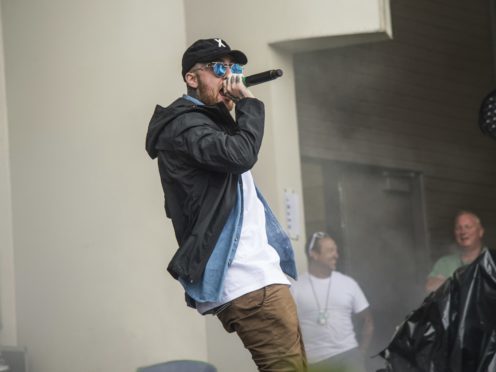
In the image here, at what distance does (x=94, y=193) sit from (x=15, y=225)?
77 cm

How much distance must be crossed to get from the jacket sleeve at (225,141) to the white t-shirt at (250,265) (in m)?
0.24

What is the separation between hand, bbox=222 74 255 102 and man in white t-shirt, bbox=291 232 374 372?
14.3ft

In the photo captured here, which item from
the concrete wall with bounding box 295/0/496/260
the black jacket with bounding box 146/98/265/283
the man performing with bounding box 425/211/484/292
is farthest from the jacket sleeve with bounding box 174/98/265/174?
the concrete wall with bounding box 295/0/496/260

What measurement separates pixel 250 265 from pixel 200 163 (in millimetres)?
434

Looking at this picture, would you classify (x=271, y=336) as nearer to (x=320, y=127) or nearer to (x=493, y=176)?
(x=320, y=127)

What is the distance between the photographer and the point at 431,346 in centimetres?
611

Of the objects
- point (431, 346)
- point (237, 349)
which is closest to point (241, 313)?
point (431, 346)

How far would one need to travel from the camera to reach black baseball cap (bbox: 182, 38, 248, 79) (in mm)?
4262

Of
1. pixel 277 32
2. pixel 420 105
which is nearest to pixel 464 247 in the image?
pixel 277 32

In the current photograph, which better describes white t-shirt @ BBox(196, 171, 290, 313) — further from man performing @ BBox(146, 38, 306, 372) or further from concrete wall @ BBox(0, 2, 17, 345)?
concrete wall @ BBox(0, 2, 17, 345)

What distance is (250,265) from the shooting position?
3.95 meters

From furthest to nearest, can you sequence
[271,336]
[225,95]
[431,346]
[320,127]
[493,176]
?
[493,176], [320,127], [431,346], [225,95], [271,336]

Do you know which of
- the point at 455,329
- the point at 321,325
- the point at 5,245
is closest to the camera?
the point at 455,329

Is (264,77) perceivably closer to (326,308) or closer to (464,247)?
(326,308)
